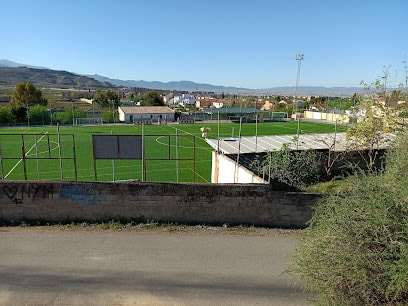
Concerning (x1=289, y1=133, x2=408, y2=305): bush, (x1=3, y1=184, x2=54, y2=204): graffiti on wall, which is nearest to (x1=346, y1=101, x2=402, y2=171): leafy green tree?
(x1=289, y1=133, x2=408, y2=305): bush

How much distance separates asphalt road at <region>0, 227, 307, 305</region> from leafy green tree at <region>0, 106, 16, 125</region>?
45979 millimetres

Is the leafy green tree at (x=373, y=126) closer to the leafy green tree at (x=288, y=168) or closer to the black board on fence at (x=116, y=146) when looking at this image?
the leafy green tree at (x=288, y=168)

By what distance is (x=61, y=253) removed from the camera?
848cm

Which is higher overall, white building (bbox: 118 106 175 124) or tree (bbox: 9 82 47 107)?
tree (bbox: 9 82 47 107)

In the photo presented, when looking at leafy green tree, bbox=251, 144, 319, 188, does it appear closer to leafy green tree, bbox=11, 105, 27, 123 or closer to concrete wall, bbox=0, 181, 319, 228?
concrete wall, bbox=0, 181, 319, 228

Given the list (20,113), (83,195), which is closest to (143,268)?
(83,195)

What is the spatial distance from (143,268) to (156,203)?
285 cm

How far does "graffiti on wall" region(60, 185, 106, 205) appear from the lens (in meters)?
10.3

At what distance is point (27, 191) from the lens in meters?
10.2

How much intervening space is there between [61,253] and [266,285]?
17.0 feet

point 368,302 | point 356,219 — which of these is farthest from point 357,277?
point 356,219

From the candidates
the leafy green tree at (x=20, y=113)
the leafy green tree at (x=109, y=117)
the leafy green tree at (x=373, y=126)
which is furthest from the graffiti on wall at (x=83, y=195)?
the leafy green tree at (x=109, y=117)

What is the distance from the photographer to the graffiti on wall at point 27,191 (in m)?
10.2

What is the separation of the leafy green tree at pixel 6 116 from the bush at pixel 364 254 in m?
53.8
